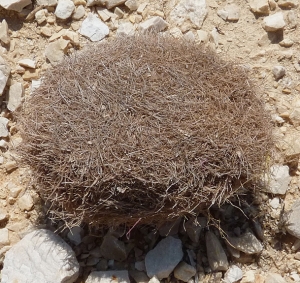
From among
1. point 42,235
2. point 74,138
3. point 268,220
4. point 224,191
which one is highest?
point 74,138

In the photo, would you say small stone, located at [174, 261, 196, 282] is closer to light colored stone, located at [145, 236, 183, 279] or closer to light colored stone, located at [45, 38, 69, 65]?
light colored stone, located at [145, 236, 183, 279]

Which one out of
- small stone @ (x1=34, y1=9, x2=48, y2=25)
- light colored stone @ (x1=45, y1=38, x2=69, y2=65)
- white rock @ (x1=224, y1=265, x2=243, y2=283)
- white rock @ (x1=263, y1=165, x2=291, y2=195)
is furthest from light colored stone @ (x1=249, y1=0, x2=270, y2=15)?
white rock @ (x1=224, y1=265, x2=243, y2=283)

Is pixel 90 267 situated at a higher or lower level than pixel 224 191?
lower

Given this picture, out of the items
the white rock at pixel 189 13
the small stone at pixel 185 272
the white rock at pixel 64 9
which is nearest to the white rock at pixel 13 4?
the white rock at pixel 64 9

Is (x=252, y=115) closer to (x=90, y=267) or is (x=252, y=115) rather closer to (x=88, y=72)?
(x=88, y=72)

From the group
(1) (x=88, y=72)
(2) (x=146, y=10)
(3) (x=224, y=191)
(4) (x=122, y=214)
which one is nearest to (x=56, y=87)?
(1) (x=88, y=72)

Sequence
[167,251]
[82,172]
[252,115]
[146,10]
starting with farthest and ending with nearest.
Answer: [146,10], [167,251], [252,115], [82,172]
